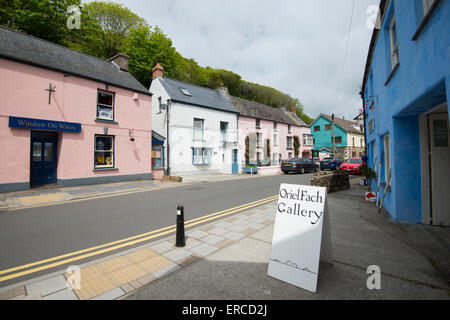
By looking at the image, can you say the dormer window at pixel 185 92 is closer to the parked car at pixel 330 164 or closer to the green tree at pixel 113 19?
the parked car at pixel 330 164

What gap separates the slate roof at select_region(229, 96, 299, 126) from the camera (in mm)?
25823

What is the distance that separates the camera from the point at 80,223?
17.5 ft

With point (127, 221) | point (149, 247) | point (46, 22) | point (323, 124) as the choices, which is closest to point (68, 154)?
point (127, 221)

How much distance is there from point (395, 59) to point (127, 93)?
14.0 meters

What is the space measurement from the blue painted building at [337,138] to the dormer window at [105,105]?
3632 centimetres

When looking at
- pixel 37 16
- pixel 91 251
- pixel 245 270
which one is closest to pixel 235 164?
pixel 91 251

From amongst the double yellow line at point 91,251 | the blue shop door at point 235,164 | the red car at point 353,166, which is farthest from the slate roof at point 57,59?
the red car at point 353,166

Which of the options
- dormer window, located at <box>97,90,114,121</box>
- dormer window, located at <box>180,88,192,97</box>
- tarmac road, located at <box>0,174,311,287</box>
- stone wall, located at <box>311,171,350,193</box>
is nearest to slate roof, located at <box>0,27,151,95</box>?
dormer window, located at <box>97,90,114,121</box>

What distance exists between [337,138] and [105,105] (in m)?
38.0

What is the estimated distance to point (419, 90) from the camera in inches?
137

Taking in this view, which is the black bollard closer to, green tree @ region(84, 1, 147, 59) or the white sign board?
the white sign board

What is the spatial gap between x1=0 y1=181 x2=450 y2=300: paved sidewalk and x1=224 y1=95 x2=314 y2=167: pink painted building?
20.0 meters

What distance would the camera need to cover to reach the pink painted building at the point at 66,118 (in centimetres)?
953

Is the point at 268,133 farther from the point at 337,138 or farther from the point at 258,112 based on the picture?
the point at 337,138
